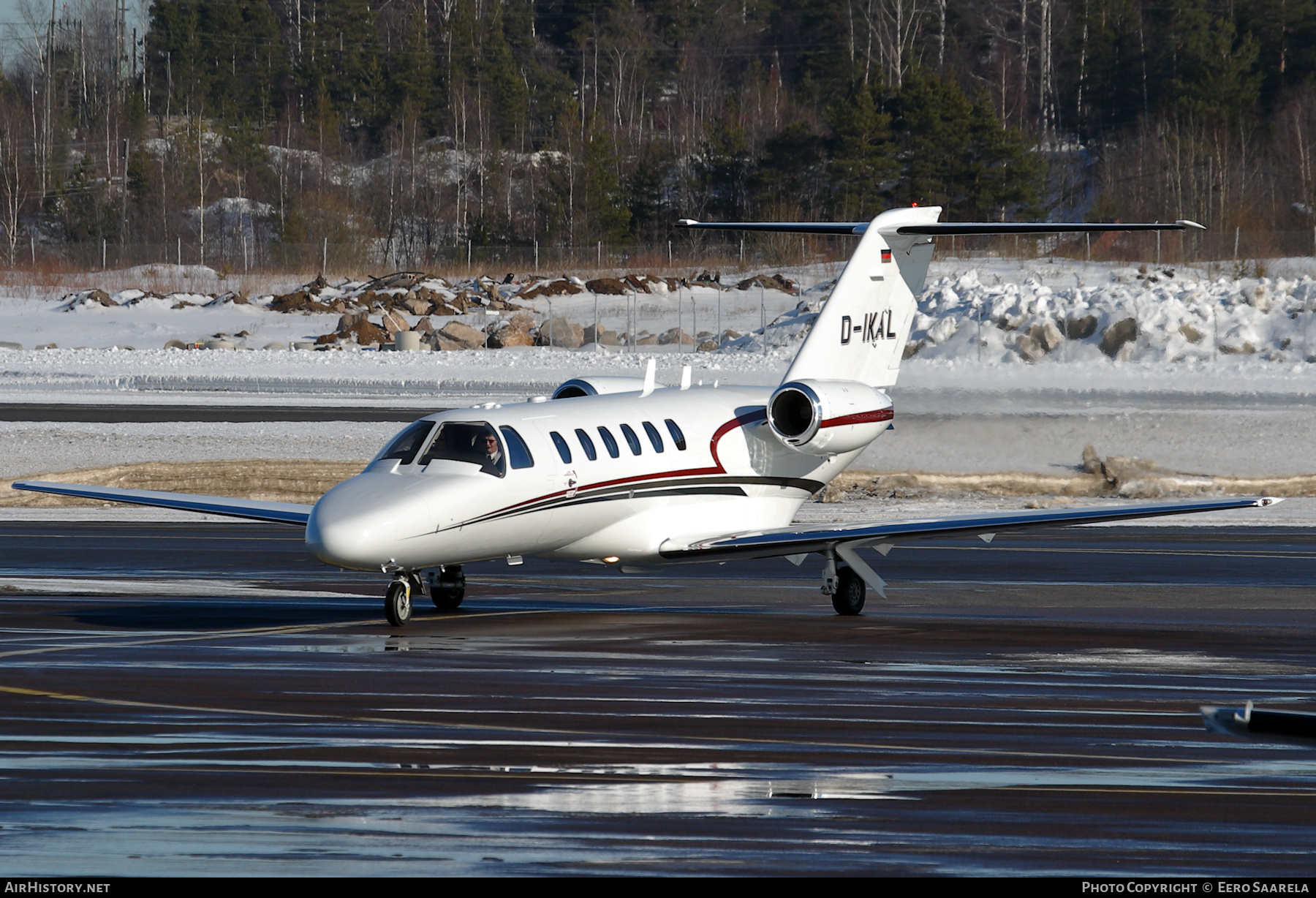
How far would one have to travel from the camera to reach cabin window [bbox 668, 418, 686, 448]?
60.2 ft

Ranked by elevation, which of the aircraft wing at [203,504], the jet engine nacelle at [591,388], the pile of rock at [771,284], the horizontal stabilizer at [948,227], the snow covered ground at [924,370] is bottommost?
the snow covered ground at [924,370]

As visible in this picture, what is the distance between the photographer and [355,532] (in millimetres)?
14844

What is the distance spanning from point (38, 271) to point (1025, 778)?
271 feet

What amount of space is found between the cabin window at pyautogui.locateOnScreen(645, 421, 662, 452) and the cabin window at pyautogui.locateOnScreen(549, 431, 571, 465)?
1281 millimetres

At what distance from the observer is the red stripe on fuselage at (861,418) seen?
19266 mm

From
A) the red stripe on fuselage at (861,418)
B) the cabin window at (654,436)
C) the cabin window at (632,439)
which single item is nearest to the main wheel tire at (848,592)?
the red stripe on fuselage at (861,418)

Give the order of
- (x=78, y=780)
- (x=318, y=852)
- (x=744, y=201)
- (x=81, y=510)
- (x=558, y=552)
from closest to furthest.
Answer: (x=318, y=852)
(x=78, y=780)
(x=558, y=552)
(x=81, y=510)
(x=744, y=201)

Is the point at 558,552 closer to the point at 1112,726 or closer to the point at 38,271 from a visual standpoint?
the point at 1112,726

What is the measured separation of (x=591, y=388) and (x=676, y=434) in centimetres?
169

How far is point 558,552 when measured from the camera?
17453 mm

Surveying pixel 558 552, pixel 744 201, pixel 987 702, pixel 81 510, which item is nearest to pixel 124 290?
pixel 744 201

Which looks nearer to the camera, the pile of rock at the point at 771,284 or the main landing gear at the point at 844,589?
the main landing gear at the point at 844,589

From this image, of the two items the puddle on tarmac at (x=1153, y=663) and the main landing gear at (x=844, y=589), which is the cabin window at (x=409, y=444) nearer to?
the main landing gear at (x=844, y=589)

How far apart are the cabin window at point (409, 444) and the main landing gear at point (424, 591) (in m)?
1.15
